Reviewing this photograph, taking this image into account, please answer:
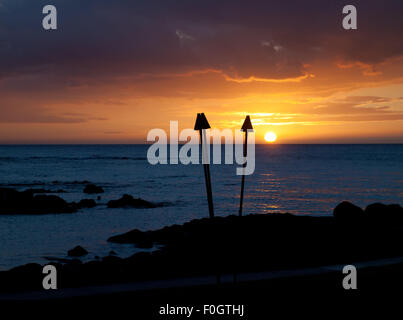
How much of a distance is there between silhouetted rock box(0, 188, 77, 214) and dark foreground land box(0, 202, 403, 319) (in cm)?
1243

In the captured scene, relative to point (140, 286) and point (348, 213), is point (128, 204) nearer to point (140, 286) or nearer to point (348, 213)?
point (348, 213)

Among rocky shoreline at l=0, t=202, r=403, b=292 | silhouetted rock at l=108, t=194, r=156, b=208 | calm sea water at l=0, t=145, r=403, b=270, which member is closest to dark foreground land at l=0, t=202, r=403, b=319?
rocky shoreline at l=0, t=202, r=403, b=292

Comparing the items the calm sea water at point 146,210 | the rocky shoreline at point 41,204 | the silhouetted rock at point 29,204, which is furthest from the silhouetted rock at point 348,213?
the silhouetted rock at point 29,204

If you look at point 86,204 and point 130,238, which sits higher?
point 86,204

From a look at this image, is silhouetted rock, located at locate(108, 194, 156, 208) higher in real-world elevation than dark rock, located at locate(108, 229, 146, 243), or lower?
higher

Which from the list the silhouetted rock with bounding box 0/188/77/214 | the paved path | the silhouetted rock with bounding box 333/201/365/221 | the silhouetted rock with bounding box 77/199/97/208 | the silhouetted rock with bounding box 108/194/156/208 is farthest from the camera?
the silhouetted rock with bounding box 108/194/156/208

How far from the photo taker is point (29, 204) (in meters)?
31.5

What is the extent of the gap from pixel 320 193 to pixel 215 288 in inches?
1466

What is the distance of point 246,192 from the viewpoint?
43.5 meters

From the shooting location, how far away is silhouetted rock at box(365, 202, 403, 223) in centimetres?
2181

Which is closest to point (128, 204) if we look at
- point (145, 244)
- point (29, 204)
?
point (29, 204)

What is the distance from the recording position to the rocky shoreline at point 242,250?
13336 millimetres

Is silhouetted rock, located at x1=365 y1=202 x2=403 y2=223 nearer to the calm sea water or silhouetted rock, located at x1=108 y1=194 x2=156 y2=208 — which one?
the calm sea water

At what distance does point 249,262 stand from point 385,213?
432 inches
